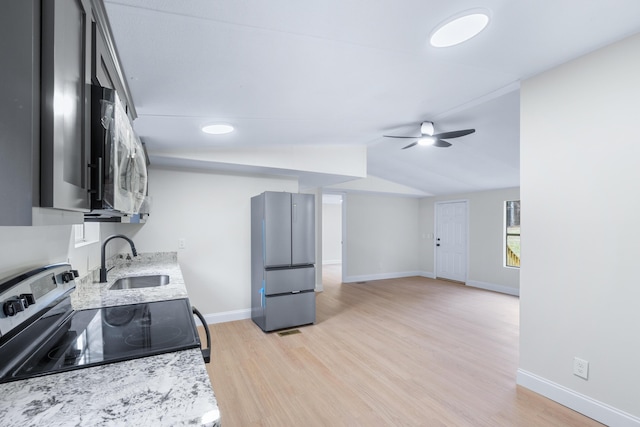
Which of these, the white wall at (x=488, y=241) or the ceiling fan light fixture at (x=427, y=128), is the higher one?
the ceiling fan light fixture at (x=427, y=128)

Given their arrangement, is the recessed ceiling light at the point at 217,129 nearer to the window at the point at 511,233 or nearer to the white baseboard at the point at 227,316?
the white baseboard at the point at 227,316

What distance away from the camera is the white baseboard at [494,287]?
5787 millimetres

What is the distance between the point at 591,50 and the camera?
1.96 metres

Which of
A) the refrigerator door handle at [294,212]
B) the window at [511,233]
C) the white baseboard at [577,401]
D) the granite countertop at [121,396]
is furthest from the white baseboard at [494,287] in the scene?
the granite countertop at [121,396]

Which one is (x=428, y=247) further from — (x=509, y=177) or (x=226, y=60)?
(x=226, y=60)

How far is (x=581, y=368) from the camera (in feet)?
6.75

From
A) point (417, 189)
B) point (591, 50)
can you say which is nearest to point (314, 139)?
point (591, 50)

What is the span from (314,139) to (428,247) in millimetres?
5256

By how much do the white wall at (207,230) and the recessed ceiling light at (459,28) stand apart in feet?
10.2

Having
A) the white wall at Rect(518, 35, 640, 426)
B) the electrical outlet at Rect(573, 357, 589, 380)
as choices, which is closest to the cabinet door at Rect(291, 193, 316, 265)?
the white wall at Rect(518, 35, 640, 426)

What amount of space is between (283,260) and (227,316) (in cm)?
111

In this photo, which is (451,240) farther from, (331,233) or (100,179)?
(100,179)

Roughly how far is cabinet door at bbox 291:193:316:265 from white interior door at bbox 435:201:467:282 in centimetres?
433

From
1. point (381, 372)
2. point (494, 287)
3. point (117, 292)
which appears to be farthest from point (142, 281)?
point (494, 287)
